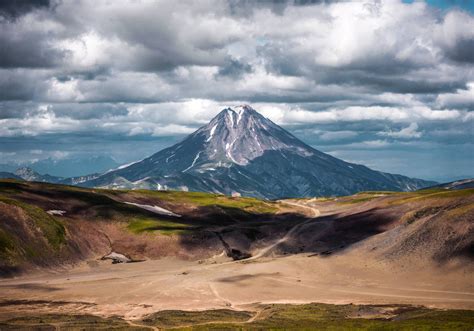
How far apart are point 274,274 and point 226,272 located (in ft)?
36.7

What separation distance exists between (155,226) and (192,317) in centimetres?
9271

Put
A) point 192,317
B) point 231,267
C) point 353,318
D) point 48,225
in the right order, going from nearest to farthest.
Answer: point 353,318 → point 192,317 → point 231,267 → point 48,225

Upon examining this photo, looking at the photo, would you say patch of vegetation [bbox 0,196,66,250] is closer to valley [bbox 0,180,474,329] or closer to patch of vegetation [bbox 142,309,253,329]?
valley [bbox 0,180,474,329]

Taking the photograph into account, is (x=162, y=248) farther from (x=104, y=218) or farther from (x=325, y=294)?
(x=325, y=294)

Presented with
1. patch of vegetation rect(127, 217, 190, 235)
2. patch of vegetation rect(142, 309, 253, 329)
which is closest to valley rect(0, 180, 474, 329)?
patch of vegetation rect(142, 309, 253, 329)

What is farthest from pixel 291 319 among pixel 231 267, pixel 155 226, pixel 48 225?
pixel 155 226

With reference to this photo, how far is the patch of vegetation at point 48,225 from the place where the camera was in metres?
140

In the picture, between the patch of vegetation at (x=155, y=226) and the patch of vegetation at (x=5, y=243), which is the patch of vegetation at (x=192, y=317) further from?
the patch of vegetation at (x=155, y=226)

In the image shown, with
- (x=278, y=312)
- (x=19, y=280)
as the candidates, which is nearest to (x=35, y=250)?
(x=19, y=280)

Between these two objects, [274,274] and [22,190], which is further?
[22,190]

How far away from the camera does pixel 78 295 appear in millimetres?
103875

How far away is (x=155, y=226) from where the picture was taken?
178250 mm

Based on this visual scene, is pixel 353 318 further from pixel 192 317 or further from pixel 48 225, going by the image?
pixel 48 225

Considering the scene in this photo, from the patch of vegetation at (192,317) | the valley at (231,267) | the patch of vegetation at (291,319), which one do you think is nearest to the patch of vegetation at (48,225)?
the valley at (231,267)
